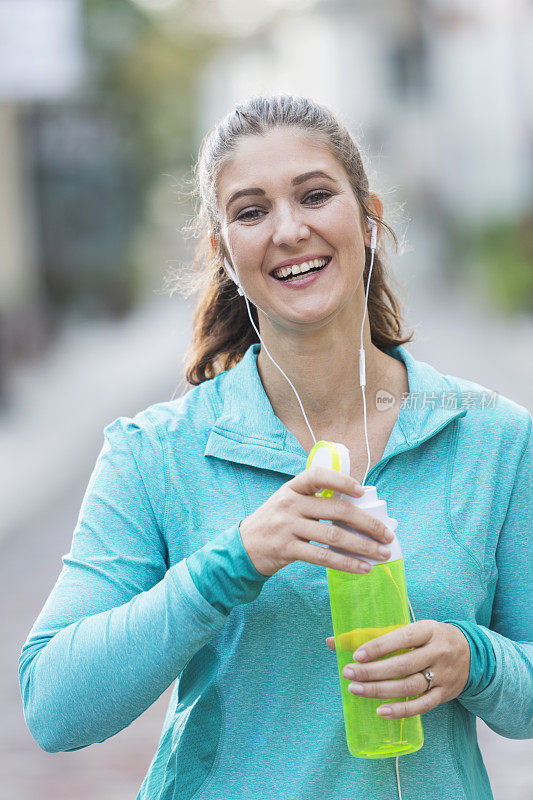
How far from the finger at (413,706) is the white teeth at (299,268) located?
2.58 feet

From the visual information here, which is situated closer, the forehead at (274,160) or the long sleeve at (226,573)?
the long sleeve at (226,573)

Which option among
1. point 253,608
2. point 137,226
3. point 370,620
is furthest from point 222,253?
point 137,226

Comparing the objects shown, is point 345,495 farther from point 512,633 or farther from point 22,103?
point 22,103

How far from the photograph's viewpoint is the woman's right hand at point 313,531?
1.79 metres

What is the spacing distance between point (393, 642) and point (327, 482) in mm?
285

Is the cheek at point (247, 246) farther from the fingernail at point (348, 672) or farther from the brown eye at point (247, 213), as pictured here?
the fingernail at point (348, 672)

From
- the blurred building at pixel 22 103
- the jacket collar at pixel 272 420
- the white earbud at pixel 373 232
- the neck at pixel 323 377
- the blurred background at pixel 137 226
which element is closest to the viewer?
the jacket collar at pixel 272 420

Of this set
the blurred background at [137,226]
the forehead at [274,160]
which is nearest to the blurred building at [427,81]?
the blurred background at [137,226]

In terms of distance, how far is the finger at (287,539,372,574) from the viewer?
1.80 meters

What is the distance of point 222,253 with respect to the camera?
243 cm

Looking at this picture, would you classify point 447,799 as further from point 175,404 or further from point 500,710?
point 175,404

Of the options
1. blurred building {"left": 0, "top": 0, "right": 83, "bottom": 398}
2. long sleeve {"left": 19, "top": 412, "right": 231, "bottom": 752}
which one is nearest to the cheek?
long sleeve {"left": 19, "top": 412, "right": 231, "bottom": 752}

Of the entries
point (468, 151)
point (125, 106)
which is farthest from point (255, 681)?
point (468, 151)

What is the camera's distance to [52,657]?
6.40 feet
